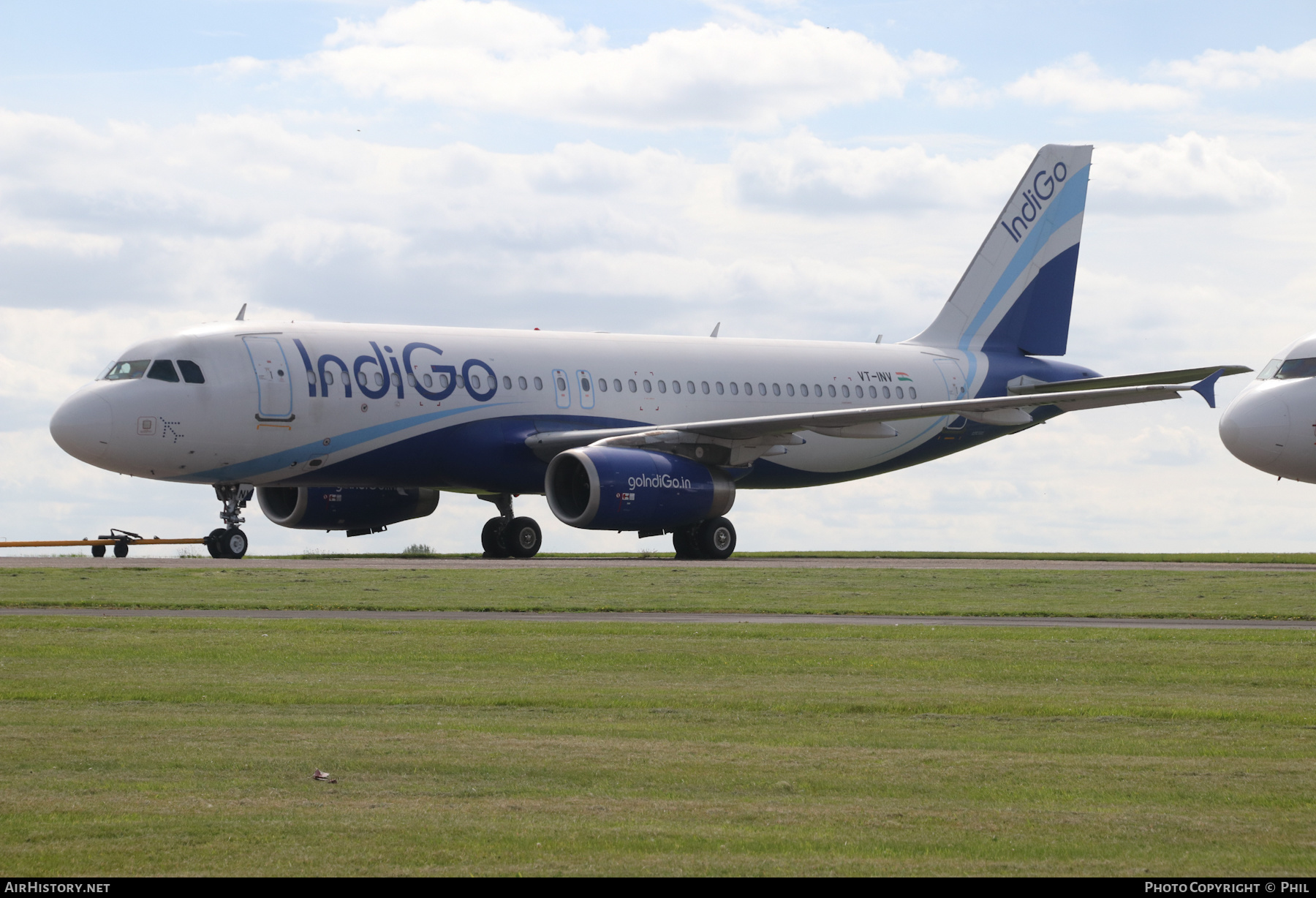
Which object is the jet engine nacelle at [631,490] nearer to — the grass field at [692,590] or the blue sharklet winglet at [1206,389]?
Answer: the grass field at [692,590]

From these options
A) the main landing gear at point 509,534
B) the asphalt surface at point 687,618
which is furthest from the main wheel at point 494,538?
the asphalt surface at point 687,618

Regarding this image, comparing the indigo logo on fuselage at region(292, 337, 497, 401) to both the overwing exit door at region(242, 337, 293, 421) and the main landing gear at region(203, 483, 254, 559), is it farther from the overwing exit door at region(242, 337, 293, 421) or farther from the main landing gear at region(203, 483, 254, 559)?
the main landing gear at region(203, 483, 254, 559)

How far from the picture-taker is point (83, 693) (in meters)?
13.2

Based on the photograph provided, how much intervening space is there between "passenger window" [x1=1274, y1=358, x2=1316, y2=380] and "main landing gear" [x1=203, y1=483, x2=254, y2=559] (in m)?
21.4

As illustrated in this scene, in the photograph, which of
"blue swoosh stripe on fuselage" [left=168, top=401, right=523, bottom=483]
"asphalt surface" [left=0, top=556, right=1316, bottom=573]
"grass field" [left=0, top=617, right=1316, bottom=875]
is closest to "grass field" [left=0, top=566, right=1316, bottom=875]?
"grass field" [left=0, top=617, right=1316, bottom=875]

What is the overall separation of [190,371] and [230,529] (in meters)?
4.05

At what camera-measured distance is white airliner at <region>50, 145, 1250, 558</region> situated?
31.9 meters

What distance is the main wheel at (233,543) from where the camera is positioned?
3394cm

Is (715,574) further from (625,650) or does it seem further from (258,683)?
(258,683)

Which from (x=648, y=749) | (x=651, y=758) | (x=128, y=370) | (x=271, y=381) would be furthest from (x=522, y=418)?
(x=651, y=758)

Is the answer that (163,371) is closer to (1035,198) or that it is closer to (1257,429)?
(1257,429)

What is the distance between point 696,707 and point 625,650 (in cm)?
431

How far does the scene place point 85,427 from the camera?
31.1 metres

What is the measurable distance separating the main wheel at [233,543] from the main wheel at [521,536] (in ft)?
20.6
